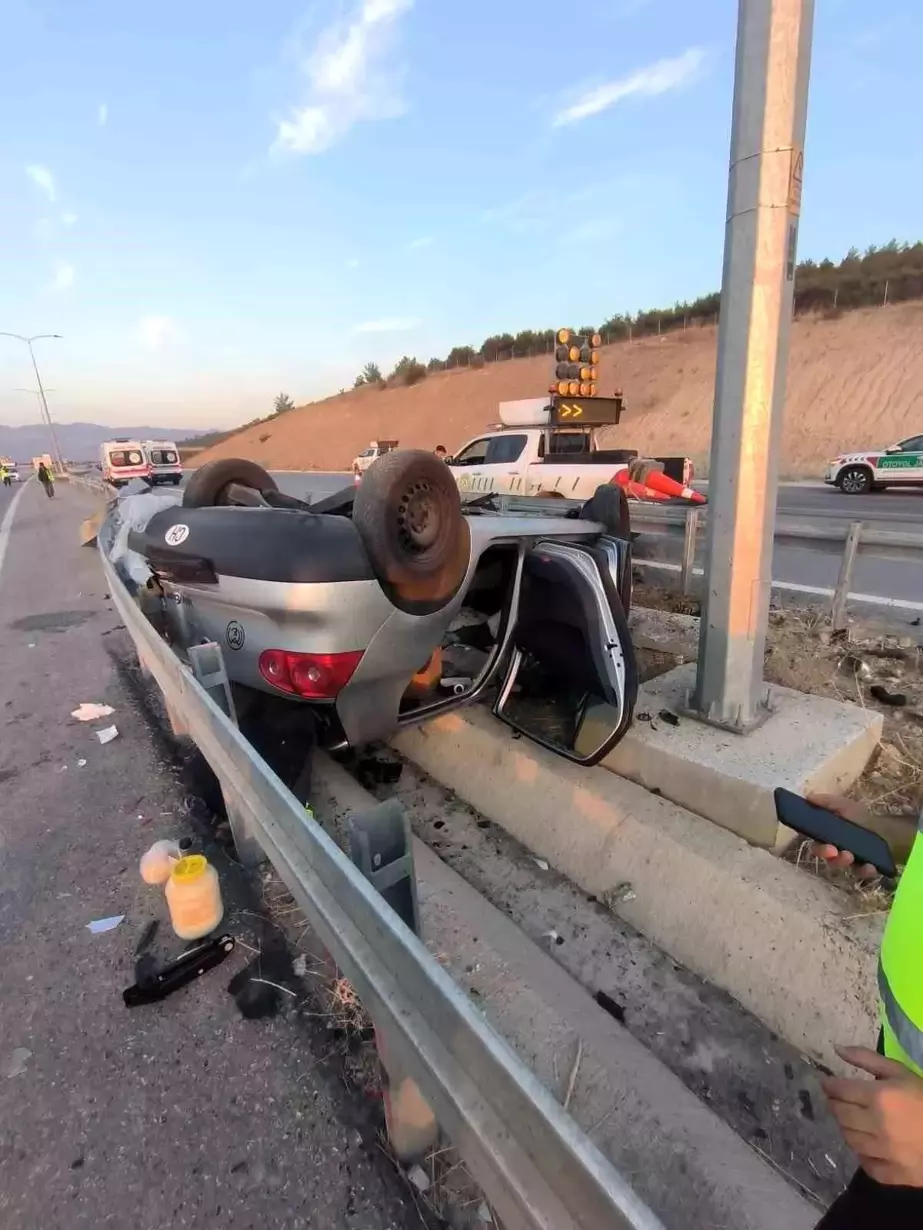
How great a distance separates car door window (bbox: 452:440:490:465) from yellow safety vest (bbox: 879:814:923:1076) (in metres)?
13.9

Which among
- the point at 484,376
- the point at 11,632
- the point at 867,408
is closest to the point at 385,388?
the point at 484,376

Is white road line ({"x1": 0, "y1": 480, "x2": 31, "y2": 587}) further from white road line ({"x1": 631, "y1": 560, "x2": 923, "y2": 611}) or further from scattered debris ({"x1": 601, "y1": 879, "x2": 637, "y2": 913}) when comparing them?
scattered debris ({"x1": 601, "y1": 879, "x2": 637, "y2": 913})

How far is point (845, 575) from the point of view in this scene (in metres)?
5.01

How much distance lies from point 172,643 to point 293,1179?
3.45m

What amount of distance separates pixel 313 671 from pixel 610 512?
7.98 feet

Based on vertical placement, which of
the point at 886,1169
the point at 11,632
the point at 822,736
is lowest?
the point at 11,632

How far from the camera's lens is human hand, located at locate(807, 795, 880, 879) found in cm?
145

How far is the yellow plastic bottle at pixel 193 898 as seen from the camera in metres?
2.59

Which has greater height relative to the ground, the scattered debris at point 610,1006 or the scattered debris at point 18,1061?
the scattered debris at point 18,1061

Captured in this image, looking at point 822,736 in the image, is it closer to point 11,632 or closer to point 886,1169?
point 886,1169

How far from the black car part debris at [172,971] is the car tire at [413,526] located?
1563 mm

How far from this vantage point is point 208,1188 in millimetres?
1786

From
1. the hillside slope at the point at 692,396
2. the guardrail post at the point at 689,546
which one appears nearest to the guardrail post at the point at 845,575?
the guardrail post at the point at 689,546

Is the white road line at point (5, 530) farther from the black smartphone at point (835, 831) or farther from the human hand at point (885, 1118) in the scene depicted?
the human hand at point (885, 1118)
